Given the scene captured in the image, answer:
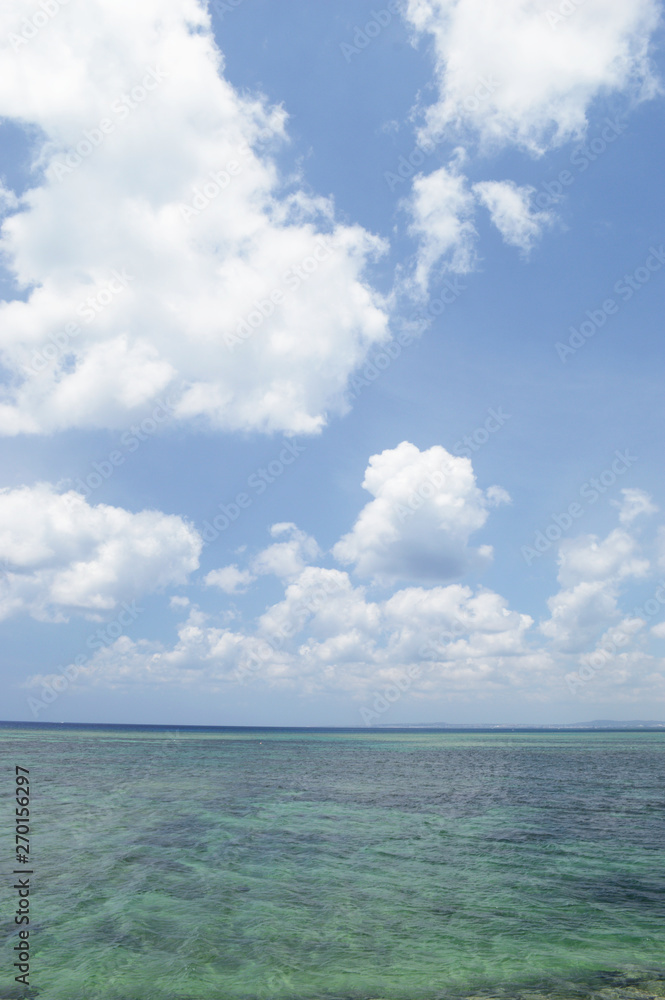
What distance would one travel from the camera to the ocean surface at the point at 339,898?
524 inches

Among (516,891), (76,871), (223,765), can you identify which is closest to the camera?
(516,891)

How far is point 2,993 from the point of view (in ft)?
41.2

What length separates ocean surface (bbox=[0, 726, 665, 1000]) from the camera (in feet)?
43.7

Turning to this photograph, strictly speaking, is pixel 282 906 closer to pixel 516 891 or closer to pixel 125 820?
pixel 516 891

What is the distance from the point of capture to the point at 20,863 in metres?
22.4

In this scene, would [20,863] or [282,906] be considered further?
[20,863]

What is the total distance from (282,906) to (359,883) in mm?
3529

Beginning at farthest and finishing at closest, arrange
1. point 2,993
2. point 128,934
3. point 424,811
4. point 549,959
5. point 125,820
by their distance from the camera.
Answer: point 424,811, point 125,820, point 128,934, point 549,959, point 2,993

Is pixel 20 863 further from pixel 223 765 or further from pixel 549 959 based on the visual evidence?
pixel 223 765

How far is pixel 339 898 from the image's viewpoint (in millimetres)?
18844

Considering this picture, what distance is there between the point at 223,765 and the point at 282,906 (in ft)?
182

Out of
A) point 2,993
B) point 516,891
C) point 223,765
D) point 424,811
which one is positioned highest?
point 2,993

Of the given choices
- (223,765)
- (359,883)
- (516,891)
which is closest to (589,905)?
(516,891)

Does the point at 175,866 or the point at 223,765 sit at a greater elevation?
the point at 175,866
